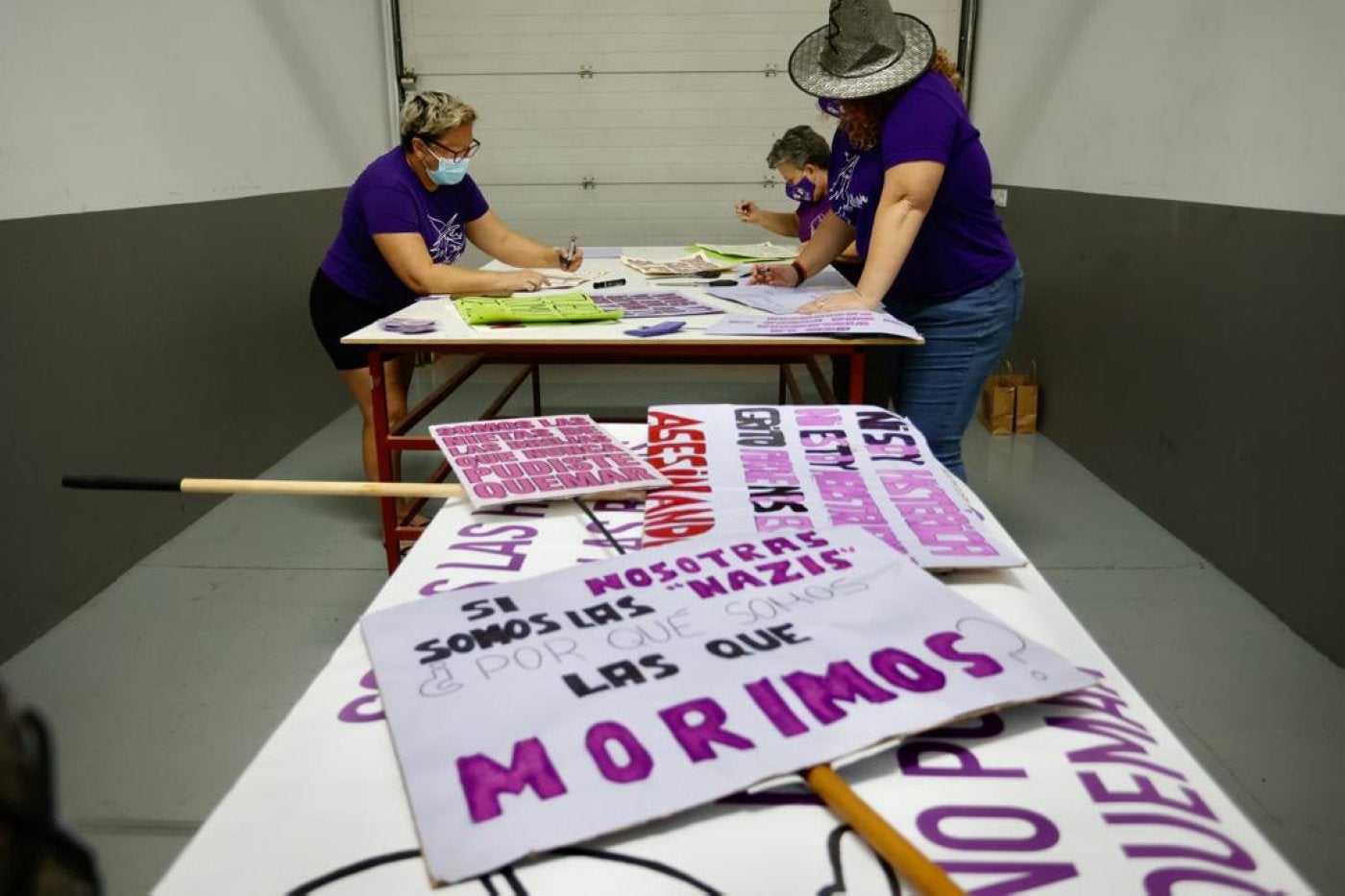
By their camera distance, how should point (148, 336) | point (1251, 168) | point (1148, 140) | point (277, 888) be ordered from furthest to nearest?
point (1148, 140)
point (148, 336)
point (1251, 168)
point (277, 888)

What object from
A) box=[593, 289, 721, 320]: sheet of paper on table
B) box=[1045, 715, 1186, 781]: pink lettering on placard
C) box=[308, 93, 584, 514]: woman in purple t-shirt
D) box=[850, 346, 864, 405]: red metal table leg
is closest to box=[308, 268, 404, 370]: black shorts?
box=[308, 93, 584, 514]: woman in purple t-shirt

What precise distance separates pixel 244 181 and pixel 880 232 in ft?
8.82

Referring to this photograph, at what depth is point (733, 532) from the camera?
0.98 metres

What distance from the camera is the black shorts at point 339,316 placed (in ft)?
9.79

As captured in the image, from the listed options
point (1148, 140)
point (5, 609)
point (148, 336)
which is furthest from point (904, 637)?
point (1148, 140)

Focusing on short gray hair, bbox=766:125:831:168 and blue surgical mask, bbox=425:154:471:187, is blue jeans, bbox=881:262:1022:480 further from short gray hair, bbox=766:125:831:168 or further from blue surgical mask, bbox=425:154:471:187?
short gray hair, bbox=766:125:831:168

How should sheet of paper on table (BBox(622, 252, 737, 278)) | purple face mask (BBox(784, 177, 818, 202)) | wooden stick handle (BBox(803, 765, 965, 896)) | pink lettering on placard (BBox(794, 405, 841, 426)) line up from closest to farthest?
1. wooden stick handle (BBox(803, 765, 965, 896))
2. pink lettering on placard (BBox(794, 405, 841, 426))
3. sheet of paper on table (BBox(622, 252, 737, 278))
4. purple face mask (BBox(784, 177, 818, 202))

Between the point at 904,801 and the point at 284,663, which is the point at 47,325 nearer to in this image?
the point at 284,663

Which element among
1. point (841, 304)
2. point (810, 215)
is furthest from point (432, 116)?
point (810, 215)

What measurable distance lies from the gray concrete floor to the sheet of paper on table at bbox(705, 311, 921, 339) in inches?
39.9

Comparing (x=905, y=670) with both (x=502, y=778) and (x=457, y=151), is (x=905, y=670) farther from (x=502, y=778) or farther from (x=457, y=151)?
(x=457, y=151)

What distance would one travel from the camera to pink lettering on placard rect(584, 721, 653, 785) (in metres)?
0.61

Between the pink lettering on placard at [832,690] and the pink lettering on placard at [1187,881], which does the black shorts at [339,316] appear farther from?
the pink lettering on placard at [1187,881]

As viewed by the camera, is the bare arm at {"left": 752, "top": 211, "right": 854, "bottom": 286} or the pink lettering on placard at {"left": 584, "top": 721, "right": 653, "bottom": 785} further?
the bare arm at {"left": 752, "top": 211, "right": 854, "bottom": 286}
